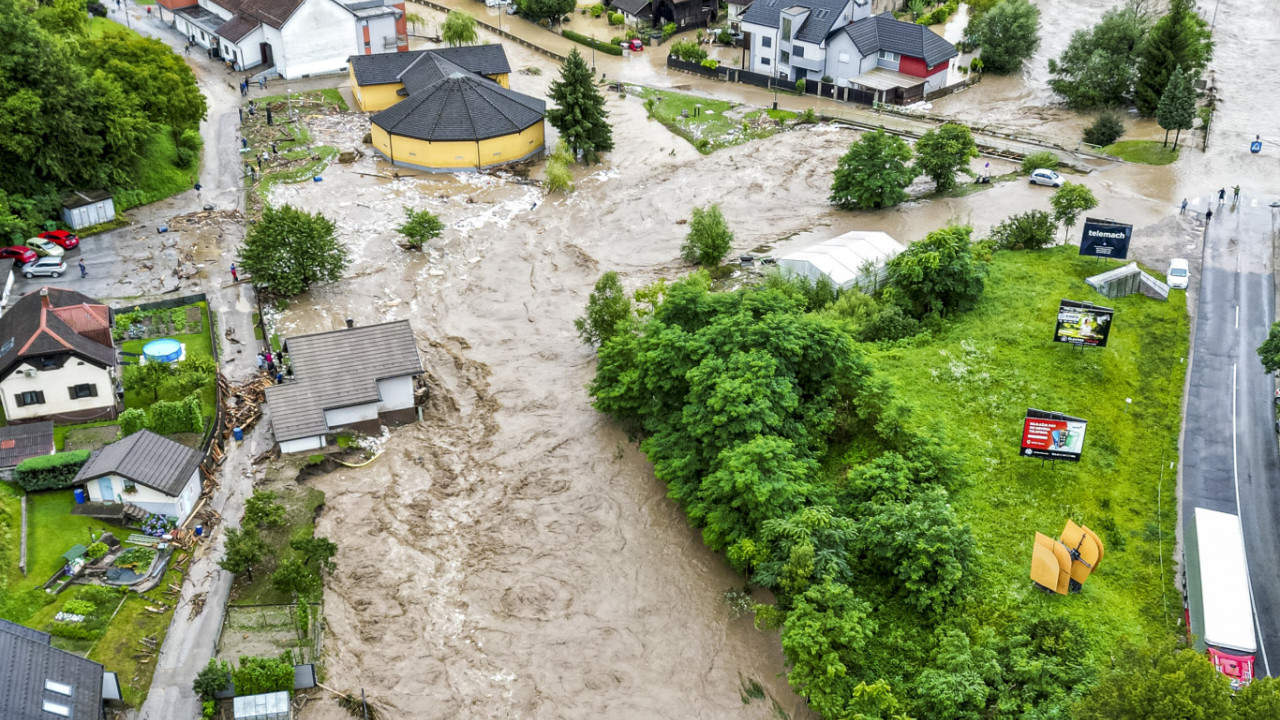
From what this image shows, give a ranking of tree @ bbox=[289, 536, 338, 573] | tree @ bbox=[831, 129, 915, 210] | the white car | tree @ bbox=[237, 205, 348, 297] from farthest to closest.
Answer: tree @ bbox=[831, 129, 915, 210]
the white car
tree @ bbox=[237, 205, 348, 297]
tree @ bbox=[289, 536, 338, 573]

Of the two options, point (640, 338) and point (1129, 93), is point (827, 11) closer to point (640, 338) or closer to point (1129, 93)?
point (1129, 93)

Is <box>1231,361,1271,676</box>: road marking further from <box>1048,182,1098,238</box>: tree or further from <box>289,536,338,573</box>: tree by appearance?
<box>289,536,338,573</box>: tree

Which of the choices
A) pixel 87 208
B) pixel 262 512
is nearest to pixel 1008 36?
pixel 87 208

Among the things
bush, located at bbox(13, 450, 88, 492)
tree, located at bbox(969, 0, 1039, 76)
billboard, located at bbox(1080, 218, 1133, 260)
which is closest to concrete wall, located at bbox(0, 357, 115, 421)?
bush, located at bbox(13, 450, 88, 492)

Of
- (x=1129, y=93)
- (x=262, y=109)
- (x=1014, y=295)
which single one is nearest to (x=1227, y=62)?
(x=1129, y=93)

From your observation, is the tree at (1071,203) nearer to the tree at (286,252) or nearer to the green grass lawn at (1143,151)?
the green grass lawn at (1143,151)

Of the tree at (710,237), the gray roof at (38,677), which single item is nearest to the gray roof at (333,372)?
the gray roof at (38,677)

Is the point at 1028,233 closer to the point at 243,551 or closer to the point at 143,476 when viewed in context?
the point at 243,551
